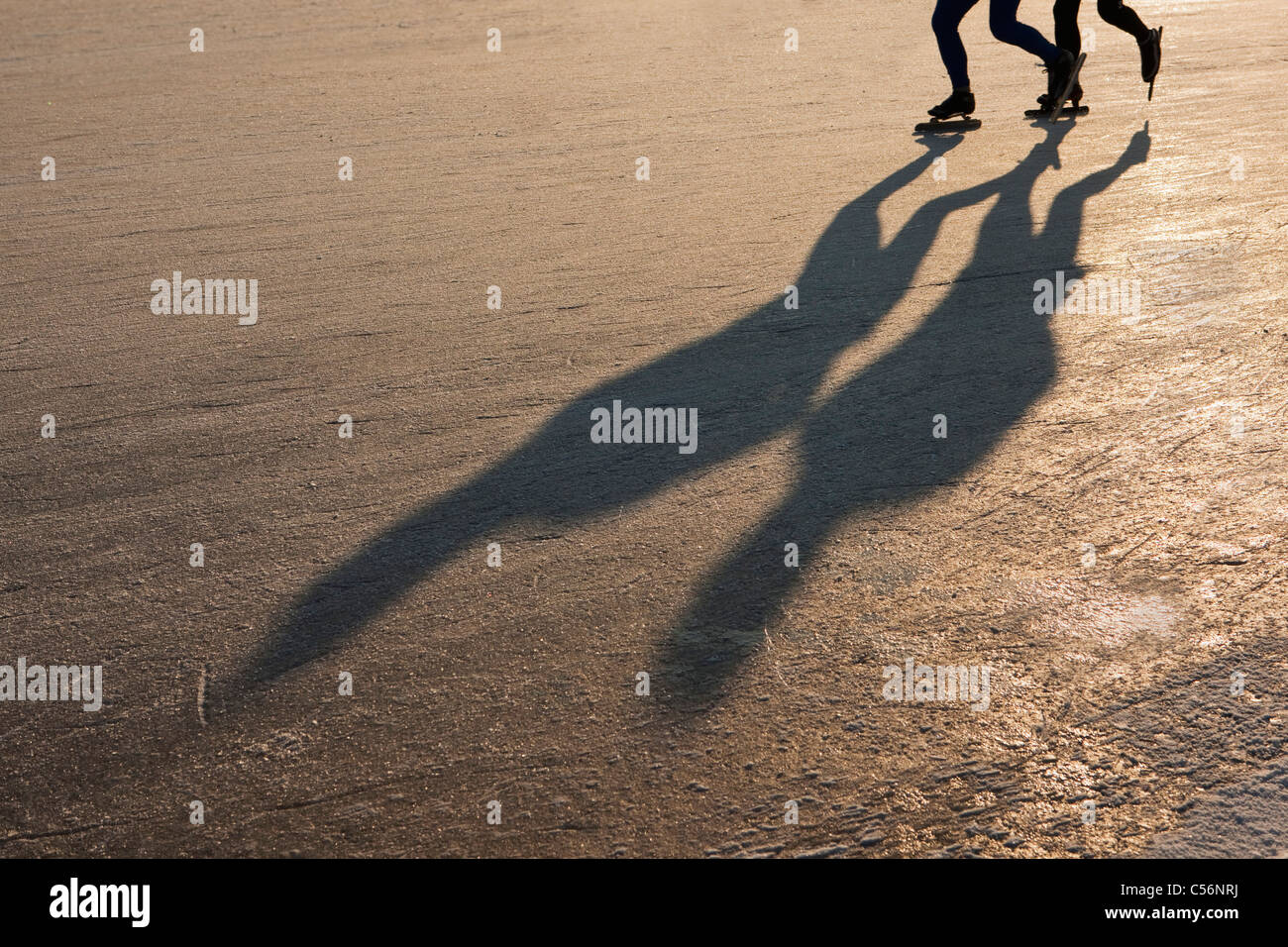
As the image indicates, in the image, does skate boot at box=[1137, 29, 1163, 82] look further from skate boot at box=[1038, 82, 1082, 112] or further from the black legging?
skate boot at box=[1038, 82, 1082, 112]

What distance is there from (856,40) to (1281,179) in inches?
285

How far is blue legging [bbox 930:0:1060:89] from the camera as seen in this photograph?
912cm

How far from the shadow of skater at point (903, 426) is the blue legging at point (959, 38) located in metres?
3.04

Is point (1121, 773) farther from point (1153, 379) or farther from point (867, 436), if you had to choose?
point (1153, 379)

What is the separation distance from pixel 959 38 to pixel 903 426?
233 inches

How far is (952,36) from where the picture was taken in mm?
9188

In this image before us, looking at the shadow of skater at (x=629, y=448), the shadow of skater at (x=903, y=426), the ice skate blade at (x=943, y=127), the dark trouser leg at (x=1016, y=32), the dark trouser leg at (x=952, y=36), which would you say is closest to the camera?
the shadow of skater at (x=903, y=426)

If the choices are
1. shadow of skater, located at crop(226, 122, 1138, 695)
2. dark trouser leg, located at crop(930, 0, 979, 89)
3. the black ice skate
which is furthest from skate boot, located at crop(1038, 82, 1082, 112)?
shadow of skater, located at crop(226, 122, 1138, 695)

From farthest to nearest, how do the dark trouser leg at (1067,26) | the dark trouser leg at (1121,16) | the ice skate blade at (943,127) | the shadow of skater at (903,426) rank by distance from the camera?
1. the dark trouser leg at (1121,16)
2. the dark trouser leg at (1067,26)
3. the ice skate blade at (943,127)
4. the shadow of skater at (903,426)

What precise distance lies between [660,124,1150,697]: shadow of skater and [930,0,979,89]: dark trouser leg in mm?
3006

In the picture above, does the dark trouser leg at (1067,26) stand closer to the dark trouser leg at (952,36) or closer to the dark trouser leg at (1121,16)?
the dark trouser leg at (1121,16)

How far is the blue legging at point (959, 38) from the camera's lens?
9.12 m

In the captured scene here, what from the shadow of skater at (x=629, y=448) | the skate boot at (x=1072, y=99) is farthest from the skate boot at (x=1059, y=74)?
the shadow of skater at (x=629, y=448)

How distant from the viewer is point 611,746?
118 inches
